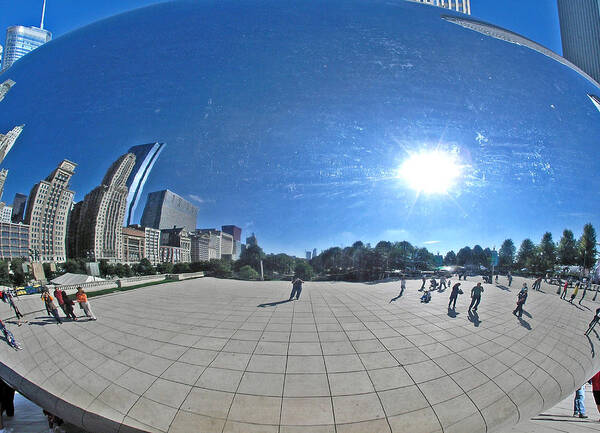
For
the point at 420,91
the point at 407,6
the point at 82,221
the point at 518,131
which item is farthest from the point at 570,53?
the point at 82,221

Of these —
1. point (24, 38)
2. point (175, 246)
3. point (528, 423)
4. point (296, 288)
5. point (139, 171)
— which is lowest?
point (528, 423)

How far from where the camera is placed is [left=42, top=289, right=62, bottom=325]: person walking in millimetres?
1375

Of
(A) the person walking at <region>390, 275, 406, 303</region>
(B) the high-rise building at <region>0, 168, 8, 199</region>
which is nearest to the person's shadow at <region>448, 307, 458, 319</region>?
(A) the person walking at <region>390, 275, 406, 303</region>

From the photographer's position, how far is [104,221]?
1271 mm

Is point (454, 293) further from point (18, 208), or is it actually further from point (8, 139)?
point (8, 139)

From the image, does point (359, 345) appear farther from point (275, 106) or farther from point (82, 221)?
Answer: point (82, 221)

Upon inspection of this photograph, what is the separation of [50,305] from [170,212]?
0.97 meters

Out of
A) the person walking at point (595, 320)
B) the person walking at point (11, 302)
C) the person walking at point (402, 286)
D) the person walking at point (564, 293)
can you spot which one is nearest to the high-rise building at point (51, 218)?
the person walking at point (11, 302)

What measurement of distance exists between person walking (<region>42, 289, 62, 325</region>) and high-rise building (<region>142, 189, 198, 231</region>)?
2.61ft

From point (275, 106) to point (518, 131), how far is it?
1466 millimetres

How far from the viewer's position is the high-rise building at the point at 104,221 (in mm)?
1266

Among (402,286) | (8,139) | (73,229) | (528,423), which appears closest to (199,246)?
(73,229)

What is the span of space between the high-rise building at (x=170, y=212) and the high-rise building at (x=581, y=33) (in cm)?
450

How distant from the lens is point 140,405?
1.09 m
